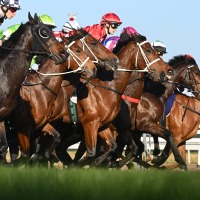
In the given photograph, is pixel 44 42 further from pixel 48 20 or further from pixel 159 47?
pixel 159 47

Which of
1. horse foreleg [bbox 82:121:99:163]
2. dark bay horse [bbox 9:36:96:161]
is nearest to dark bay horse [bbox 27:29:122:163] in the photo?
dark bay horse [bbox 9:36:96:161]

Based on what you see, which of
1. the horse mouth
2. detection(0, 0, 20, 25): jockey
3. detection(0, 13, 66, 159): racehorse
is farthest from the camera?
detection(0, 0, 20, 25): jockey

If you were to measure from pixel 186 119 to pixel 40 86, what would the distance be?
186 inches

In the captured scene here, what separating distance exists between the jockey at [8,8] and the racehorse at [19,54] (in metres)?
0.49

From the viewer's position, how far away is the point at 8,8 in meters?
10.8

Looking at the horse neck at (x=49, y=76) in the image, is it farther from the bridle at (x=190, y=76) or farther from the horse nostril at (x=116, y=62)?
the bridle at (x=190, y=76)

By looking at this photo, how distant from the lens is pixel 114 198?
13.4ft

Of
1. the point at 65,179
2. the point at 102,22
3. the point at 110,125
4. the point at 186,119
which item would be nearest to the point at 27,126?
the point at 110,125

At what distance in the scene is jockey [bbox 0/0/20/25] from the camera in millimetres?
10812

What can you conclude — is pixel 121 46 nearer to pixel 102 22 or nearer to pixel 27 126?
pixel 102 22

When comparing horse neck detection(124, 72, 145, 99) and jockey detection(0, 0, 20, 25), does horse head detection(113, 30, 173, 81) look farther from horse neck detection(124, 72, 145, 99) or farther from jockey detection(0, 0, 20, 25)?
jockey detection(0, 0, 20, 25)

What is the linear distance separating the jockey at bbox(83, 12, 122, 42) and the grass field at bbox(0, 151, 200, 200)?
9.19m

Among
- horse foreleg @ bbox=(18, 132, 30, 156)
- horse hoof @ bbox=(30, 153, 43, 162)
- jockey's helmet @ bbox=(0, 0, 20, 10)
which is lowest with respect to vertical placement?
horse hoof @ bbox=(30, 153, 43, 162)

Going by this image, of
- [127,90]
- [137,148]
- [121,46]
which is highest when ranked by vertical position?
[121,46]
